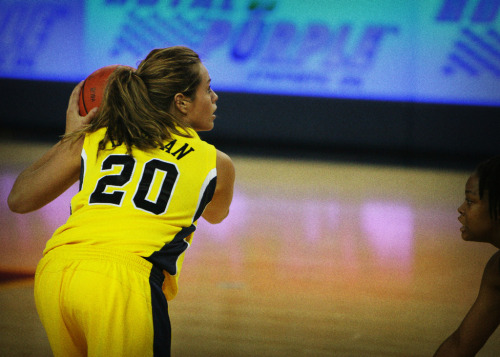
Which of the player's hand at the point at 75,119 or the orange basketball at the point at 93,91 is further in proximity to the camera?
the orange basketball at the point at 93,91

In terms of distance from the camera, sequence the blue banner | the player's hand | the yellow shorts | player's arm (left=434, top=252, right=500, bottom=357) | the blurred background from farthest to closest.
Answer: the blue banner, the blurred background, the player's hand, player's arm (left=434, top=252, right=500, bottom=357), the yellow shorts

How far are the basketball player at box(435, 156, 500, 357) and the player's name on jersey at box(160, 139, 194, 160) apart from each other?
0.55 metres

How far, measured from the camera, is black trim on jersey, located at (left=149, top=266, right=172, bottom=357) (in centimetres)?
114

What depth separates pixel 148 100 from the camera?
53.0 inches

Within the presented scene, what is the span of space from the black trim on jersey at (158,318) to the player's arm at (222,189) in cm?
27

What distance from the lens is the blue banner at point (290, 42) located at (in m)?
6.40

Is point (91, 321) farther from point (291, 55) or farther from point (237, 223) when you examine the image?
point (291, 55)

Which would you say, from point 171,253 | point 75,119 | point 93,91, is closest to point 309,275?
point 93,91

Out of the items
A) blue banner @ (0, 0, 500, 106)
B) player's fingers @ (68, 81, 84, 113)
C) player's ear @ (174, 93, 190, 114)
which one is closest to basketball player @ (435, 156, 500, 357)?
player's ear @ (174, 93, 190, 114)

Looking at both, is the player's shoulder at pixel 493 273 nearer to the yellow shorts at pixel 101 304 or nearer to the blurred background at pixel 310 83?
the yellow shorts at pixel 101 304

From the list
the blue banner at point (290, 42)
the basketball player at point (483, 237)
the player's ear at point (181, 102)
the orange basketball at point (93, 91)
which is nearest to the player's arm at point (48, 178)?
the player's ear at point (181, 102)

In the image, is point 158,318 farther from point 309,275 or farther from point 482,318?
point 309,275

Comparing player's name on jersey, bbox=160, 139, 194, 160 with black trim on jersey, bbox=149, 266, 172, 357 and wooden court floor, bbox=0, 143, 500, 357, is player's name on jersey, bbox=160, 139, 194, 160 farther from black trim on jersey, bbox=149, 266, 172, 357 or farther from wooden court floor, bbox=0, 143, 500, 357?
wooden court floor, bbox=0, 143, 500, 357

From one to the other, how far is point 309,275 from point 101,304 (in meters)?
1.82
